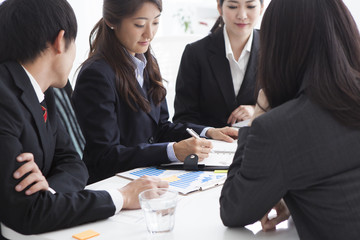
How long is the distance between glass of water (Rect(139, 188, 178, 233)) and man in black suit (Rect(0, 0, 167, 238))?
13 cm

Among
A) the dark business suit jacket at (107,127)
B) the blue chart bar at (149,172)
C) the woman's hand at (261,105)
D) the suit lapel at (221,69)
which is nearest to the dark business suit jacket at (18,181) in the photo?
the blue chart bar at (149,172)

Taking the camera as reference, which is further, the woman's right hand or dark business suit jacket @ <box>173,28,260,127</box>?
dark business suit jacket @ <box>173,28,260,127</box>

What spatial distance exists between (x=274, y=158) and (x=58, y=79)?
81 centimetres

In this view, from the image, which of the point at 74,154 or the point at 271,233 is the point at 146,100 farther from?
the point at 271,233

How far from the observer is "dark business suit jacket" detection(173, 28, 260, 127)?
9.00 ft

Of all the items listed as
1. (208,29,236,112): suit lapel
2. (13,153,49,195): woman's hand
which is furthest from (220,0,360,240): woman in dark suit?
(208,29,236,112): suit lapel

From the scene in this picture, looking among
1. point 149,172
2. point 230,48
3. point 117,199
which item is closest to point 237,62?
point 230,48

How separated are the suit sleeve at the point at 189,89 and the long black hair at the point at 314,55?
64.1 inches

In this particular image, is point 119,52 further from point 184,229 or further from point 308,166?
point 308,166

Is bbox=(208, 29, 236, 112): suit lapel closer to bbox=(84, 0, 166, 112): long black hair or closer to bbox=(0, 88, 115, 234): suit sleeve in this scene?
bbox=(84, 0, 166, 112): long black hair

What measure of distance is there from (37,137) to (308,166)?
0.84 metres

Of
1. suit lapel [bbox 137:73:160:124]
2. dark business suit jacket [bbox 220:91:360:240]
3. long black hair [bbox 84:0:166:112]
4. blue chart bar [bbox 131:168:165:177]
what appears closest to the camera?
dark business suit jacket [bbox 220:91:360:240]

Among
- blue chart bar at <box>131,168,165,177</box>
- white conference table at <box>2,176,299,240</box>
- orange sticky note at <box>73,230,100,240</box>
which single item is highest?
orange sticky note at <box>73,230,100,240</box>

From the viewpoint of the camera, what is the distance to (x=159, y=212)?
3.77 feet
